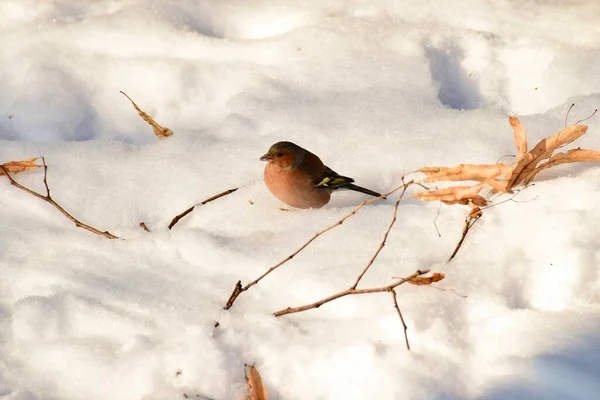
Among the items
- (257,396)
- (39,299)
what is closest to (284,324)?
(257,396)

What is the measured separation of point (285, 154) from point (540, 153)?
102cm

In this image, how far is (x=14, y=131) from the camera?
3795 mm

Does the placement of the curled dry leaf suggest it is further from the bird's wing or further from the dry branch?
the bird's wing

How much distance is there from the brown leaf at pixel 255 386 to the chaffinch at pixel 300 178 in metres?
0.93

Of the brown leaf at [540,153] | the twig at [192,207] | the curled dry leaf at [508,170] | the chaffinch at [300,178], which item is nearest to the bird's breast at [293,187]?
the chaffinch at [300,178]

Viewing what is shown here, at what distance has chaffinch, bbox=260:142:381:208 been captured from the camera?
3004 millimetres

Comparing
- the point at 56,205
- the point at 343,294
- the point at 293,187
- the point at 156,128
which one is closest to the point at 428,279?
the point at 343,294

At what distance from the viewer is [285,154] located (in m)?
3.09

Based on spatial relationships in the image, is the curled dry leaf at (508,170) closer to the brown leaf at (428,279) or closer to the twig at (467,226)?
the twig at (467,226)

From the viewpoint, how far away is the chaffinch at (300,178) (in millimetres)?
3004

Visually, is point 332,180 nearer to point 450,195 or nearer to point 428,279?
point 450,195

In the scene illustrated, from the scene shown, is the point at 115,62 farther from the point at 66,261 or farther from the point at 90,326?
the point at 90,326

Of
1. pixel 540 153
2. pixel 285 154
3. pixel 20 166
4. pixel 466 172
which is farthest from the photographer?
pixel 20 166

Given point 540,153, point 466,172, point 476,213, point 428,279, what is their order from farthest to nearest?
point 540,153 < point 476,213 < point 466,172 < point 428,279
